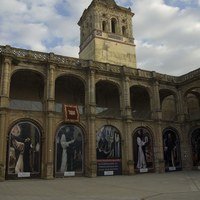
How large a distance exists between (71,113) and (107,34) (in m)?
19.1

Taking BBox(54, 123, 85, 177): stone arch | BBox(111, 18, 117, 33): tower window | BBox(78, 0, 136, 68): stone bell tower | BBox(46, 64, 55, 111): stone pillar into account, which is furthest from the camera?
BBox(111, 18, 117, 33): tower window

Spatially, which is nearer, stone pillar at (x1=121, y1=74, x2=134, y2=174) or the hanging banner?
the hanging banner

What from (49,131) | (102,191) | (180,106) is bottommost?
(102,191)

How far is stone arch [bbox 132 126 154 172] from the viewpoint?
2870cm

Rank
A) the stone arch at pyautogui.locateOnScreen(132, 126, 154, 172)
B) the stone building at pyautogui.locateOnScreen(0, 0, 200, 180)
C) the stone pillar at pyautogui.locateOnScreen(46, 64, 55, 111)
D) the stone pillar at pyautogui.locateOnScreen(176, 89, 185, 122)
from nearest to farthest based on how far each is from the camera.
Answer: the stone building at pyautogui.locateOnScreen(0, 0, 200, 180), the stone pillar at pyautogui.locateOnScreen(46, 64, 55, 111), the stone arch at pyautogui.locateOnScreen(132, 126, 154, 172), the stone pillar at pyautogui.locateOnScreen(176, 89, 185, 122)

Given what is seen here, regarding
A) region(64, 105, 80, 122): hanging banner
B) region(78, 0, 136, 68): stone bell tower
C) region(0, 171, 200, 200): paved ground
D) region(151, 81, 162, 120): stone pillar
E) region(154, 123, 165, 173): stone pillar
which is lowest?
region(0, 171, 200, 200): paved ground

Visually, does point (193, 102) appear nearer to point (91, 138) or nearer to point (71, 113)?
point (91, 138)

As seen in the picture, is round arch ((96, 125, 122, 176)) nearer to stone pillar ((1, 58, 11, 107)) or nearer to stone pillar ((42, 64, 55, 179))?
stone pillar ((42, 64, 55, 179))

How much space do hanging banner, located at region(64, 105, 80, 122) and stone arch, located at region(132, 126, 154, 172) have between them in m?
6.78

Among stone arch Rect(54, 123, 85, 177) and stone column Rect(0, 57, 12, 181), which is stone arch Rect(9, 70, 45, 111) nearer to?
stone column Rect(0, 57, 12, 181)

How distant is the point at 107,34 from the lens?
41.2 m

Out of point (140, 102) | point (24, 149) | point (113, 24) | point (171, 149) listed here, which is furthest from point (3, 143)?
point (113, 24)

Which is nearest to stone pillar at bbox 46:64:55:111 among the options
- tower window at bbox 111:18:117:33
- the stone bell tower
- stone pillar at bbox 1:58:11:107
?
stone pillar at bbox 1:58:11:107

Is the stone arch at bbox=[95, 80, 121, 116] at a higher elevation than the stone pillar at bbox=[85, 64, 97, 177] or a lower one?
higher
